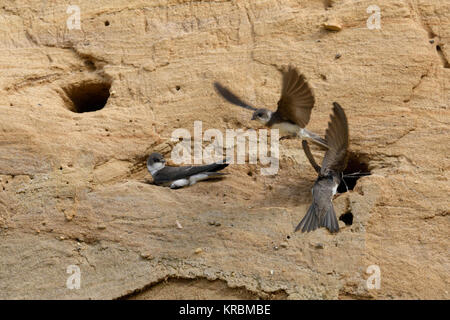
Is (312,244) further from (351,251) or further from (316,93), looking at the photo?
(316,93)

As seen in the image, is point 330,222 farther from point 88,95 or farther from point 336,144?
point 88,95

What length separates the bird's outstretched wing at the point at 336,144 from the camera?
3.19 m

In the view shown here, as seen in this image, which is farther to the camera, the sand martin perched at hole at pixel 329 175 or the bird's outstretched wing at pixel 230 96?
the bird's outstretched wing at pixel 230 96

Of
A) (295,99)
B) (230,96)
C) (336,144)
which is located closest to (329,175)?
(336,144)

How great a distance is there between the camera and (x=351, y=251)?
9.66ft

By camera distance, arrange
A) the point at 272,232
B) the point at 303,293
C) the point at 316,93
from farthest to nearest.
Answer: the point at 316,93 < the point at 272,232 < the point at 303,293

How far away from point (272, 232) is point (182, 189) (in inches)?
24.0

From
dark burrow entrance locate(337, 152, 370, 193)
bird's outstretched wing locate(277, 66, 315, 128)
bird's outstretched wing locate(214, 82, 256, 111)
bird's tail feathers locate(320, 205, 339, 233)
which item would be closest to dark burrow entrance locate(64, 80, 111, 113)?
bird's outstretched wing locate(214, 82, 256, 111)

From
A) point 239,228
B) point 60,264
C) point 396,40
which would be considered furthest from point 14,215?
point 396,40

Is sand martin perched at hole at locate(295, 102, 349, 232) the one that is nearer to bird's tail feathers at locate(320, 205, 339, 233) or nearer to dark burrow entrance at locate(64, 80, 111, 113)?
bird's tail feathers at locate(320, 205, 339, 233)

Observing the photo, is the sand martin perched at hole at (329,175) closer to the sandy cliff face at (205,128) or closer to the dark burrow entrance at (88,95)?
the sandy cliff face at (205,128)

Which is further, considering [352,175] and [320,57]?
[320,57]

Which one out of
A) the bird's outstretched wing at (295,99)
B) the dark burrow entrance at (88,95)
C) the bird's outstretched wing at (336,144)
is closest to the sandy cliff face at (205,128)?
the dark burrow entrance at (88,95)

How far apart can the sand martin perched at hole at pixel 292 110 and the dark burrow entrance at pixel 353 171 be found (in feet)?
0.68
